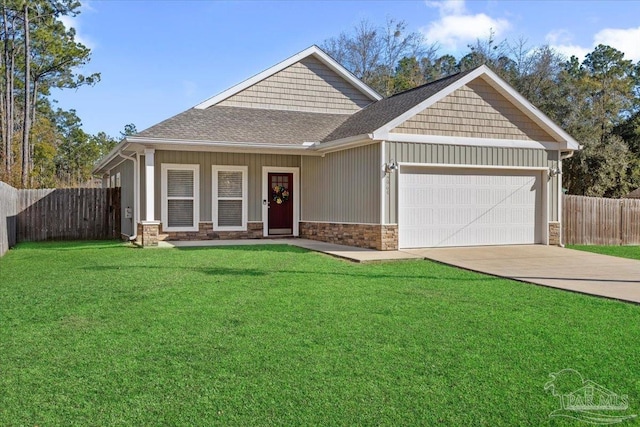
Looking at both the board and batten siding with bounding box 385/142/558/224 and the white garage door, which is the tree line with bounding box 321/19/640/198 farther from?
the white garage door

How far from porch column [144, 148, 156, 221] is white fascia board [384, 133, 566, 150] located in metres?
5.76

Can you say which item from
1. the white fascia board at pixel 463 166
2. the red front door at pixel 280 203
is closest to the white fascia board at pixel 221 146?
the red front door at pixel 280 203

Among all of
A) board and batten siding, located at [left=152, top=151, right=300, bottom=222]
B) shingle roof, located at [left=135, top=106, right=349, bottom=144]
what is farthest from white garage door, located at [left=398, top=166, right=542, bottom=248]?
board and batten siding, located at [left=152, top=151, right=300, bottom=222]

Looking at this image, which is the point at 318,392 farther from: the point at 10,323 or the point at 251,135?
the point at 251,135

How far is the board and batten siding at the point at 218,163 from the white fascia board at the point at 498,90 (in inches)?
175

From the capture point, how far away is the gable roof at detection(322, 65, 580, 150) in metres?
11.8

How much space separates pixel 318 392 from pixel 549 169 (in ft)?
37.5

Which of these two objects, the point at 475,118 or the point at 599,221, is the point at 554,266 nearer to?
the point at 475,118

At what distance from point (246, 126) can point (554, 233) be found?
28.6 ft

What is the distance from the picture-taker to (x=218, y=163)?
14586 mm

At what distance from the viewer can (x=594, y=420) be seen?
335cm

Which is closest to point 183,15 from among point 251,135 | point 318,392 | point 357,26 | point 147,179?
point 251,135

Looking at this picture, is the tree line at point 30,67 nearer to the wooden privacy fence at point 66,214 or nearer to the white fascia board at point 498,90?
the wooden privacy fence at point 66,214

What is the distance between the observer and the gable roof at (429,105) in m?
11.8
